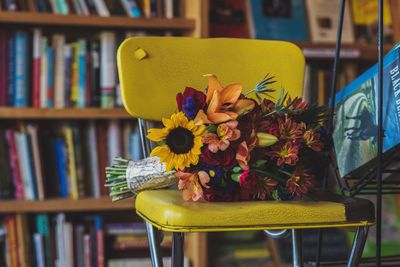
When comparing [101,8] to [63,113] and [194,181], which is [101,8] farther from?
[194,181]

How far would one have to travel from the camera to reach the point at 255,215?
85 cm

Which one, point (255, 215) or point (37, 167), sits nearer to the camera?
point (255, 215)

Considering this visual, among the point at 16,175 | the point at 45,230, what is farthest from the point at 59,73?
the point at 45,230

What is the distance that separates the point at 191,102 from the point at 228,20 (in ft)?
3.92

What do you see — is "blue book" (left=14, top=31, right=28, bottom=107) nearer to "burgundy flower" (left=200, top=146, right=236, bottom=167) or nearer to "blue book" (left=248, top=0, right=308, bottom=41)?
"blue book" (left=248, top=0, right=308, bottom=41)

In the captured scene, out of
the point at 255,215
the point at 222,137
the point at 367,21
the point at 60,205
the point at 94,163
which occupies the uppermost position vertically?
the point at 367,21

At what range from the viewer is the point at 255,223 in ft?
2.78

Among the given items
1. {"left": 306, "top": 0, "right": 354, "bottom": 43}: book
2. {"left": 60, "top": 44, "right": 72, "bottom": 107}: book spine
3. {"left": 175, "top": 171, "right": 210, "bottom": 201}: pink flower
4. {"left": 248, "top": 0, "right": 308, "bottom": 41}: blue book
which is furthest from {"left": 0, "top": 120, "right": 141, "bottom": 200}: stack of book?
{"left": 175, "top": 171, "right": 210, "bottom": 201}: pink flower

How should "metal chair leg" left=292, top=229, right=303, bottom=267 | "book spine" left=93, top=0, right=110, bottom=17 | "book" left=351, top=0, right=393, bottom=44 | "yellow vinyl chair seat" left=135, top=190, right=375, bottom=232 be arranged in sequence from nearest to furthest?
1. "yellow vinyl chair seat" left=135, top=190, right=375, bottom=232
2. "metal chair leg" left=292, top=229, right=303, bottom=267
3. "book spine" left=93, top=0, right=110, bottom=17
4. "book" left=351, top=0, right=393, bottom=44

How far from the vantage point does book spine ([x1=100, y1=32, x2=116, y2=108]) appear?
6.38 feet

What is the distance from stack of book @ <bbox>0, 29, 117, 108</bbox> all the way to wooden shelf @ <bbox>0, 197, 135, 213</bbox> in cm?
31

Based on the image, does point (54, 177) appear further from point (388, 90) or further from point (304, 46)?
point (388, 90)

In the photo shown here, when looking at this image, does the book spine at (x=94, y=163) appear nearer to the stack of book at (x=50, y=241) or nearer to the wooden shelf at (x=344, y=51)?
the stack of book at (x=50, y=241)

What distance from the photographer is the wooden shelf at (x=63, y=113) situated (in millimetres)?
1844
